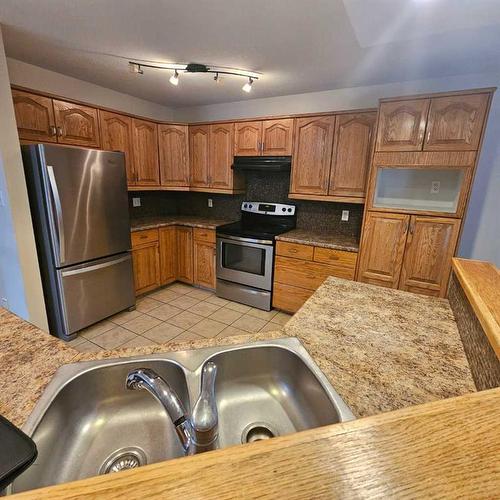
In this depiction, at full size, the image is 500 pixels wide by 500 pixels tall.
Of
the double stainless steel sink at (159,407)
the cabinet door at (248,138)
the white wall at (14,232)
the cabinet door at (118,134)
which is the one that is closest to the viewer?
the double stainless steel sink at (159,407)

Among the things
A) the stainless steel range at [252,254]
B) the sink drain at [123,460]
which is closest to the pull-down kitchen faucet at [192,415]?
the sink drain at [123,460]

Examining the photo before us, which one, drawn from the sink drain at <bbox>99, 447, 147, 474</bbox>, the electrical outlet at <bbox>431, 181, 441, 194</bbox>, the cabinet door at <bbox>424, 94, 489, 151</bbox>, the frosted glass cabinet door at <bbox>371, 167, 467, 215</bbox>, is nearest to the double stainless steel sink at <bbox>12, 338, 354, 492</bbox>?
the sink drain at <bbox>99, 447, 147, 474</bbox>

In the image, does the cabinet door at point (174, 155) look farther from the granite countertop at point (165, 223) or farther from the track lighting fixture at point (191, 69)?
the track lighting fixture at point (191, 69)

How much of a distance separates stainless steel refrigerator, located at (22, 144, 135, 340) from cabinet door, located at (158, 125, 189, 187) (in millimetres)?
937

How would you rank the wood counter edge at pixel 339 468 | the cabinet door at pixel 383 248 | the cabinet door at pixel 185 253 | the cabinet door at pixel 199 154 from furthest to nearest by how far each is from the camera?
the cabinet door at pixel 185 253 → the cabinet door at pixel 199 154 → the cabinet door at pixel 383 248 → the wood counter edge at pixel 339 468

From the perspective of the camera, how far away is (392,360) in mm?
890

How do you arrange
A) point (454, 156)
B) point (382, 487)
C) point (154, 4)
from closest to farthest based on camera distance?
1. point (382, 487)
2. point (154, 4)
3. point (454, 156)

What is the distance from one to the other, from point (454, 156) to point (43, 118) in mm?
3460

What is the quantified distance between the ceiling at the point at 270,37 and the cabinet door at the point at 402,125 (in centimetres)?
35

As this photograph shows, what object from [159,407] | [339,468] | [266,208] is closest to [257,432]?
[159,407]

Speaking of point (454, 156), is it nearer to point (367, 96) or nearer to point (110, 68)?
point (367, 96)

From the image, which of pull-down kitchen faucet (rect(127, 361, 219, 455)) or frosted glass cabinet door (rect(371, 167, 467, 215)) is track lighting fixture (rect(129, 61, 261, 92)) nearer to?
frosted glass cabinet door (rect(371, 167, 467, 215))

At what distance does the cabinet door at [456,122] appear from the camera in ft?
6.41

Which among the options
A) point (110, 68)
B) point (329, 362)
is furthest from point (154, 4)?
point (329, 362)
